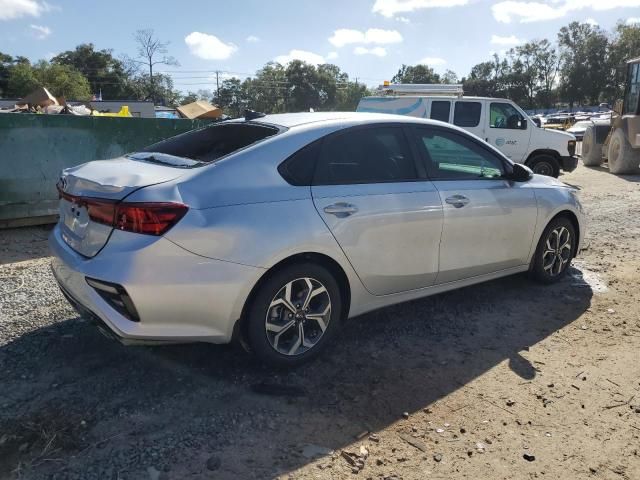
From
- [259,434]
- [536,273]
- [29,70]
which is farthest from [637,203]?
[29,70]

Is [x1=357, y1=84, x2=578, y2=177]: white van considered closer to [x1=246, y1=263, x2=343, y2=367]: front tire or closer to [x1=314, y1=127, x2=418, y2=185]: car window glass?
[x1=314, y1=127, x2=418, y2=185]: car window glass

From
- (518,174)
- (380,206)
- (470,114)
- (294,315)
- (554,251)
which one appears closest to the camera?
(294,315)

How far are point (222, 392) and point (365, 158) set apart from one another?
1.81 metres

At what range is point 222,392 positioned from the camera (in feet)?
10.2

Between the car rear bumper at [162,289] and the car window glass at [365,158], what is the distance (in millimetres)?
910

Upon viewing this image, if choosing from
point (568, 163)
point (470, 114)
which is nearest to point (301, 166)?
point (470, 114)

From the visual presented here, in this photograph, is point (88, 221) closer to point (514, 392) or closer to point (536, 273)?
point (514, 392)

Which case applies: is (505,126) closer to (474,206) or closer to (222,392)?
(474,206)

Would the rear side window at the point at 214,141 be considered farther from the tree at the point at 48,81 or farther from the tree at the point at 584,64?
the tree at the point at 584,64

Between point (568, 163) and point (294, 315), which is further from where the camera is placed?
point (568, 163)

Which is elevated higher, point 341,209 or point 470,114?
point 470,114

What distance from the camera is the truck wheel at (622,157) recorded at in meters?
13.6

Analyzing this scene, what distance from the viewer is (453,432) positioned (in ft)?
9.16

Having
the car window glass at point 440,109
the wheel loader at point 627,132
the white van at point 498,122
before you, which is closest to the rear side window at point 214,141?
the white van at point 498,122
